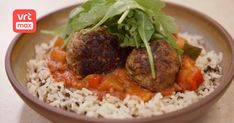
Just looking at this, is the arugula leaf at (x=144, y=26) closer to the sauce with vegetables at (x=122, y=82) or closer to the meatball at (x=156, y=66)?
the meatball at (x=156, y=66)

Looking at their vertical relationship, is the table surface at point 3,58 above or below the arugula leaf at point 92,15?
below

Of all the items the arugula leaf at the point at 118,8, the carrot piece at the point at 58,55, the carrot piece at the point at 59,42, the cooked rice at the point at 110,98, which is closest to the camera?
the cooked rice at the point at 110,98

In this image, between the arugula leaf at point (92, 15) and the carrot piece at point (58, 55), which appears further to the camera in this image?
the carrot piece at point (58, 55)

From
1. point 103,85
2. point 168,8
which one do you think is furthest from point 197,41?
point 103,85

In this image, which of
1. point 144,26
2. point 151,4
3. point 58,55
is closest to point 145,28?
point 144,26

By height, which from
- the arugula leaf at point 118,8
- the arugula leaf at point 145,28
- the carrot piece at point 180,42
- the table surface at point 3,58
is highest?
the arugula leaf at point 118,8

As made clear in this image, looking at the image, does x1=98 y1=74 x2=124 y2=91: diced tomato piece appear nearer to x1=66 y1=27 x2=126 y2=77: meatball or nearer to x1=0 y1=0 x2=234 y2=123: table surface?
x1=66 y1=27 x2=126 y2=77: meatball

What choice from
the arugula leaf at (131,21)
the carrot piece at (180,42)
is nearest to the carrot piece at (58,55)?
the arugula leaf at (131,21)
